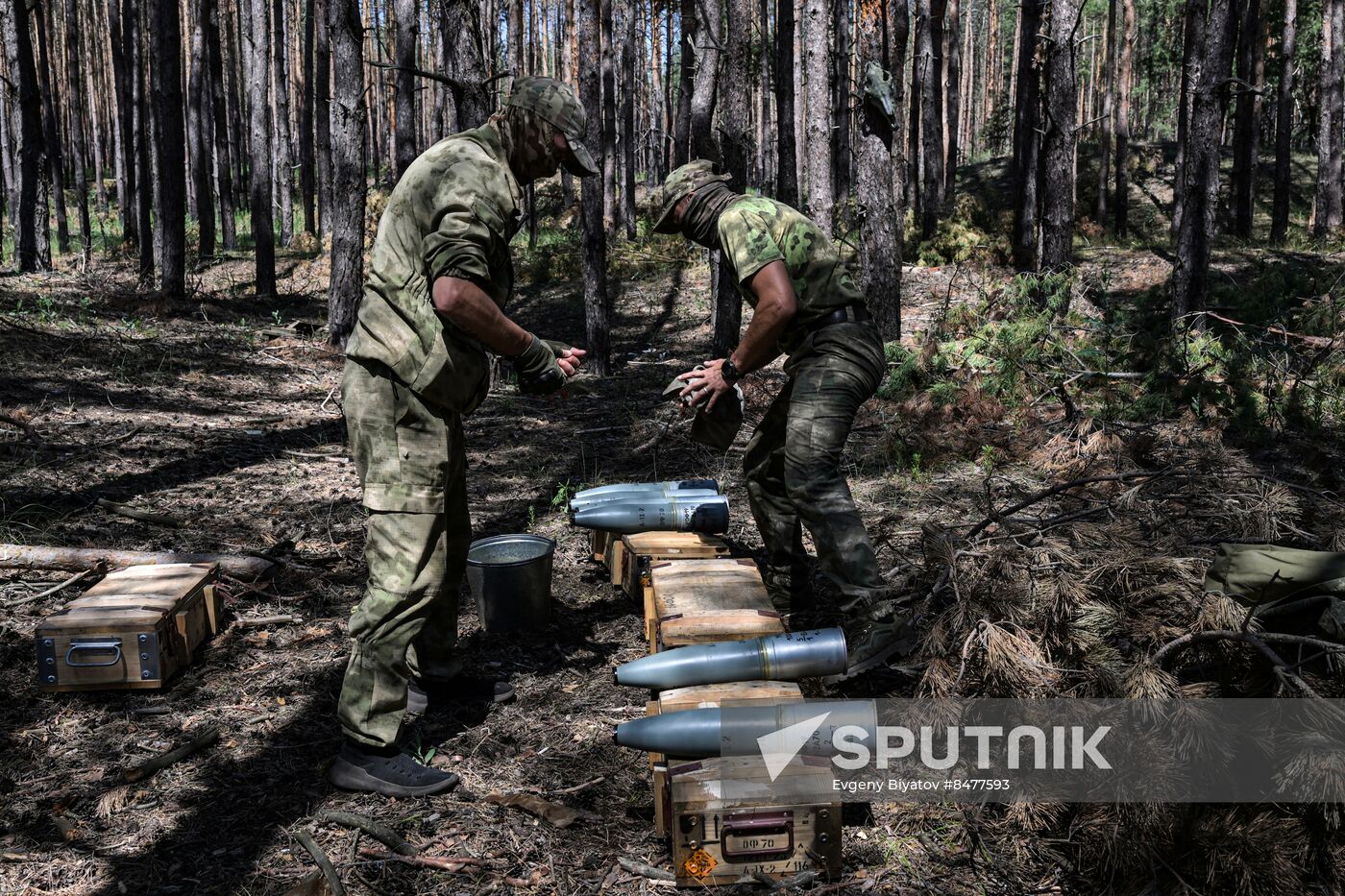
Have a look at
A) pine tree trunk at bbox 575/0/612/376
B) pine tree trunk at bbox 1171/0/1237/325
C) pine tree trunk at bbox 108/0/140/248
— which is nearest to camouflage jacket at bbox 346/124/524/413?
pine tree trunk at bbox 575/0/612/376

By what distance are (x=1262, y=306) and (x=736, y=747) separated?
388 inches

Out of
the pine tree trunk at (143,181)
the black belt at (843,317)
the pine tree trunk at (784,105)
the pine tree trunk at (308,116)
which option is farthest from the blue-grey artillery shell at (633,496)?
the pine tree trunk at (308,116)

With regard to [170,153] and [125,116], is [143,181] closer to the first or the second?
[125,116]

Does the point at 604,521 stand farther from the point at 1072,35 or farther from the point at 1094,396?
the point at 1072,35

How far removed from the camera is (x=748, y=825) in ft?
9.05

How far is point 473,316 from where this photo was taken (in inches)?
126

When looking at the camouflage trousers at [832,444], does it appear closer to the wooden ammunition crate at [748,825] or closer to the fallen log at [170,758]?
the wooden ammunition crate at [748,825]

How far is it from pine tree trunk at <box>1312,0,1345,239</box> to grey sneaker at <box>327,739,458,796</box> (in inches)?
772

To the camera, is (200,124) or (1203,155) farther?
(200,124)

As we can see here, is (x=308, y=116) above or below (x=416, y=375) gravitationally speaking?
above

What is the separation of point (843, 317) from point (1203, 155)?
668cm

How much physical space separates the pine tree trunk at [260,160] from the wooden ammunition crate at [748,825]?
14.8 metres

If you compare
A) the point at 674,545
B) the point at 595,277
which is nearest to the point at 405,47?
the point at 595,277

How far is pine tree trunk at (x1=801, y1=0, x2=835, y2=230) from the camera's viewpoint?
895 centimetres
